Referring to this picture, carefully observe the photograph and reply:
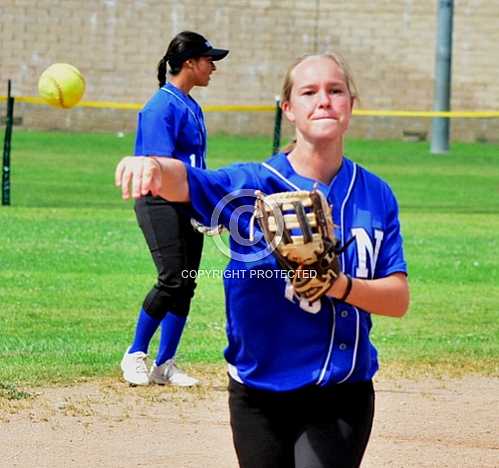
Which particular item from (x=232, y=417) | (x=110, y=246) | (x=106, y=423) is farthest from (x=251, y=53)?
(x=232, y=417)

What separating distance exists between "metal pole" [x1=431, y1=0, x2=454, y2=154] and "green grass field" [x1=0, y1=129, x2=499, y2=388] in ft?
23.7

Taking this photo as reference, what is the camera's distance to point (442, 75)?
31.2 metres

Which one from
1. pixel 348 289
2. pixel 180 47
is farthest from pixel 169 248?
pixel 348 289

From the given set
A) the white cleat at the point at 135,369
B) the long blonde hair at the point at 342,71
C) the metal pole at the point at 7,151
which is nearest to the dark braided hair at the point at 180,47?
the white cleat at the point at 135,369

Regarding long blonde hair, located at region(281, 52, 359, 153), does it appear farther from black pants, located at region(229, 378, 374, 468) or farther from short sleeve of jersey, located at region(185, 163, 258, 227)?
black pants, located at region(229, 378, 374, 468)

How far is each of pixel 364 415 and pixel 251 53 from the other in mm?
32155

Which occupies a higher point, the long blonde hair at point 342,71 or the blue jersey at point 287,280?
the long blonde hair at point 342,71

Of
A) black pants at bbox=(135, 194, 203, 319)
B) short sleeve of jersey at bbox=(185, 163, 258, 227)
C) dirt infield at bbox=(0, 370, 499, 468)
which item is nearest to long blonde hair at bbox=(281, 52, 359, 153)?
short sleeve of jersey at bbox=(185, 163, 258, 227)

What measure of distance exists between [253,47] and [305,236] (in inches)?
1278

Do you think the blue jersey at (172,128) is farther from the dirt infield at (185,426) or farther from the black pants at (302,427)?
the black pants at (302,427)

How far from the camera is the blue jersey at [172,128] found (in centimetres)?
702

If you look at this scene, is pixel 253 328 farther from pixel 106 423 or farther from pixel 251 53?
pixel 251 53

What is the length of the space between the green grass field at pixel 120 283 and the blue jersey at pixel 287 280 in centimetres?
390

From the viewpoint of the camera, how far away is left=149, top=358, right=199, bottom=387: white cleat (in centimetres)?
726
